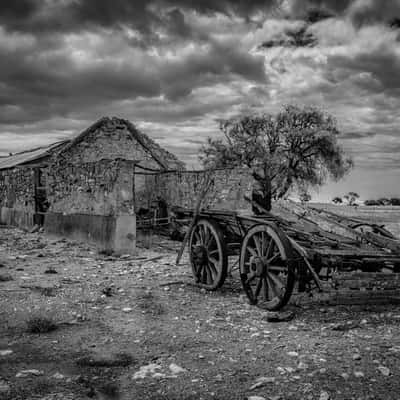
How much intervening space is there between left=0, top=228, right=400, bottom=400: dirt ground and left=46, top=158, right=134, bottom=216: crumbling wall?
3894mm

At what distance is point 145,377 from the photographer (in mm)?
3592

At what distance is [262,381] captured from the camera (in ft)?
11.3

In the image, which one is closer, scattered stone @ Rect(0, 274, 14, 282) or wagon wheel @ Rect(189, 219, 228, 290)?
wagon wheel @ Rect(189, 219, 228, 290)

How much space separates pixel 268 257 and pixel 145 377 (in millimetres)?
2467

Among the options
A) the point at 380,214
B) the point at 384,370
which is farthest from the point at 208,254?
the point at 380,214

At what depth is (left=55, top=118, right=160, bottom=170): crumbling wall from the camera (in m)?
16.4

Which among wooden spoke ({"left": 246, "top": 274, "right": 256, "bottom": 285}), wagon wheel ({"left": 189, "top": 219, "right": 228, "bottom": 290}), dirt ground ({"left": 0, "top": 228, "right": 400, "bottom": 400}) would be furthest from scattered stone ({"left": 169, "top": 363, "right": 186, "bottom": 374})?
wagon wheel ({"left": 189, "top": 219, "right": 228, "bottom": 290})

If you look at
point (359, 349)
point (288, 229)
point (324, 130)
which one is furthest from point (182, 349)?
point (324, 130)

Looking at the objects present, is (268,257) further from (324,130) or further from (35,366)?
(324,130)

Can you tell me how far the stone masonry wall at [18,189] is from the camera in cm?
1603

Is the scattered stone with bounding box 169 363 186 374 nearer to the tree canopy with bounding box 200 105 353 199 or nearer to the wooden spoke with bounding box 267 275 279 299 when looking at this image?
the wooden spoke with bounding box 267 275 279 299

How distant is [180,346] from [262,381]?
3.63 feet

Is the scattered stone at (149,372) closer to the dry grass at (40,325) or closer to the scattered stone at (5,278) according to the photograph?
the dry grass at (40,325)

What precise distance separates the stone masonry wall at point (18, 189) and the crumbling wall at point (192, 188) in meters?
3.93
